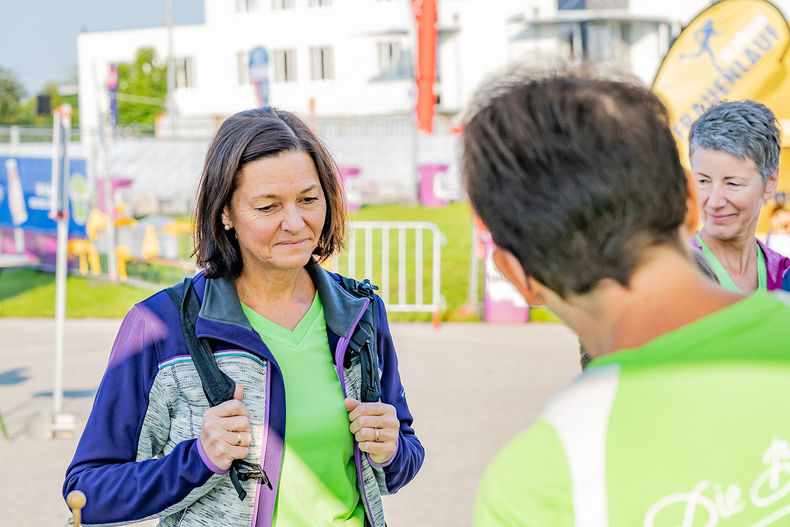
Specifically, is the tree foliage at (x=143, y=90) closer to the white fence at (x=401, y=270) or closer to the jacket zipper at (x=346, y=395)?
the white fence at (x=401, y=270)

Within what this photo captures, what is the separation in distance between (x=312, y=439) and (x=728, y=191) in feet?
4.40

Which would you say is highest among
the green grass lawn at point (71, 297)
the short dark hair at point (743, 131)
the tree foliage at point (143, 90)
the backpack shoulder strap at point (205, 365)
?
the tree foliage at point (143, 90)

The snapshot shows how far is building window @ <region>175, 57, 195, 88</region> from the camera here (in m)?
47.4

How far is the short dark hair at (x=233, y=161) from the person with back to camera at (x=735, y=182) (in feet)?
→ 3.43

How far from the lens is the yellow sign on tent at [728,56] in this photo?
23.8 feet

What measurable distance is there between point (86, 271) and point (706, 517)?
43.4 ft

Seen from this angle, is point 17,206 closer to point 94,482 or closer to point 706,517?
point 94,482

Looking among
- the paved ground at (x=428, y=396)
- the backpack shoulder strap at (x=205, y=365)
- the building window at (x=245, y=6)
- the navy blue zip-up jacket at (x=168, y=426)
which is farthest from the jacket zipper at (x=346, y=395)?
the building window at (x=245, y=6)

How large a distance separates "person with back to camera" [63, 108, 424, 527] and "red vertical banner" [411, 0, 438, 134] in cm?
1102

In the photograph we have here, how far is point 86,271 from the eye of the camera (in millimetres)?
13297

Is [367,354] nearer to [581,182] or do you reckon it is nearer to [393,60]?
[581,182]

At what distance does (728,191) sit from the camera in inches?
99.7

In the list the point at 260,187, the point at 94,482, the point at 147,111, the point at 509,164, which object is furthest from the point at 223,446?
the point at 147,111

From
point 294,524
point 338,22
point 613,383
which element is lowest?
point 294,524
